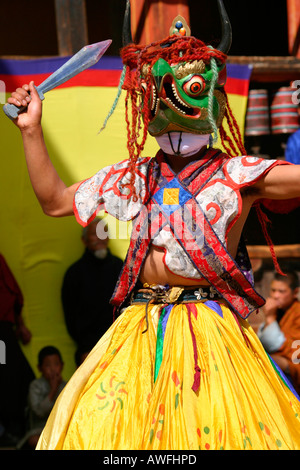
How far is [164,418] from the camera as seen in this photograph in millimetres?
2859

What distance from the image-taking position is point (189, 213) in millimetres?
3164

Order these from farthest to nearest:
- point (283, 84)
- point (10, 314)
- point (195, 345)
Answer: point (283, 84)
point (10, 314)
point (195, 345)

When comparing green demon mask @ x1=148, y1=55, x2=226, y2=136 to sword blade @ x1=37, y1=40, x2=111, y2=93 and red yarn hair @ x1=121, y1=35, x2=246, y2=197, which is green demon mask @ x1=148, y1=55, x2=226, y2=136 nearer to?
red yarn hair @ x1=121, y1=35, x2=246, y2=197

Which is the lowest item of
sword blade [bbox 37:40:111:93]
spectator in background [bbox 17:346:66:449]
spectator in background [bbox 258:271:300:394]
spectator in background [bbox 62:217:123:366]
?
spectator in background [bbox 17:346:66:449]

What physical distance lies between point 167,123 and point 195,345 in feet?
2.74

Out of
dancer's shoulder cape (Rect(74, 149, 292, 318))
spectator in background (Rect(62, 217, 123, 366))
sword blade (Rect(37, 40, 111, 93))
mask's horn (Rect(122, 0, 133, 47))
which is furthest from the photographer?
spectator in background (Rect(62, 217, 123, 366))

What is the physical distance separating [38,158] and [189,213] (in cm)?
62

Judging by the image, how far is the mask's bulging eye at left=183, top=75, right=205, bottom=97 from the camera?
3.22m

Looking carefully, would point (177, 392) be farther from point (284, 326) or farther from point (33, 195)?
point (33, 195)

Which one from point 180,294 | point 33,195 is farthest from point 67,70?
point 33,195

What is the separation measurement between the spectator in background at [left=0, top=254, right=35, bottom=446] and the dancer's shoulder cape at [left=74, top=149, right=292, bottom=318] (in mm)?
→ 1765

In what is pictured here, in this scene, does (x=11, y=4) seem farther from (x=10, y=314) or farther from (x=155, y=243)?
(x=155, y=243)

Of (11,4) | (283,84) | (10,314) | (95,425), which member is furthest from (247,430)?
(11,4)

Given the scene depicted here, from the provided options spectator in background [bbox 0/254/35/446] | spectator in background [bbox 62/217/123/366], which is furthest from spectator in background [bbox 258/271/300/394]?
spectator in background [bbox 0/254/35/446]
